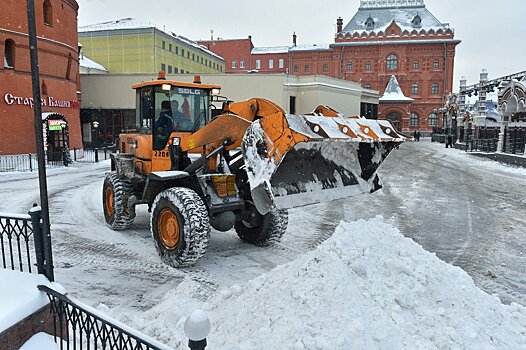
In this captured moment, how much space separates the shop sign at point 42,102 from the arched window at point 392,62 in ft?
156

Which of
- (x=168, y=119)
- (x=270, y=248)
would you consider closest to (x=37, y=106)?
(x=168, y=119)

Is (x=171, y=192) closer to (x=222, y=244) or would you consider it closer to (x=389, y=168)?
(x=222, y=244)

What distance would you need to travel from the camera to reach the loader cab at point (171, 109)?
7605 millimetres

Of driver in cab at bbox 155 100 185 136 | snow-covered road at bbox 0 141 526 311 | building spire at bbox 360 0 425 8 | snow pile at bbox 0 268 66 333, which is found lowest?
snow-covered road at bbox 0 141 526 311

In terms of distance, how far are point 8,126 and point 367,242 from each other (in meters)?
22.1

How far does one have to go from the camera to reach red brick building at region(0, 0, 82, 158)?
21.4 m

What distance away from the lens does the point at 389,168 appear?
2234cm

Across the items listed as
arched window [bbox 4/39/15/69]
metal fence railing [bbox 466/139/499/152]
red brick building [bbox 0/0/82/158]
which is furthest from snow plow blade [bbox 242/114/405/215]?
metal fence railing [bbox 466/139/499/152]

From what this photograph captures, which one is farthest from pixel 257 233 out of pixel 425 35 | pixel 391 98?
pixel 425 35

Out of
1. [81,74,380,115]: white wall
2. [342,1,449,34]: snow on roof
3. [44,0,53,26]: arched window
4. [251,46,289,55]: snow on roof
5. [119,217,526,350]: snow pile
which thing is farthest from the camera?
[251,46,289,55]: snow on roof

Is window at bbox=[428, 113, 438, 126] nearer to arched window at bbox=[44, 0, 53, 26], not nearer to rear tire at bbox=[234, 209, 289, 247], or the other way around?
arched window at bbox=[44, 0, 53, 26]

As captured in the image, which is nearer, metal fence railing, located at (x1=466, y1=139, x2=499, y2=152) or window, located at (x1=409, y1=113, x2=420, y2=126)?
metal fence railing, located at (x1=466, y1=139, x2=499, y2=152)

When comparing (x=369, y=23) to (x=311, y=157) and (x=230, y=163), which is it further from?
(x=311, y=157)

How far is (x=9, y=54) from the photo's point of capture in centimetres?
2181
